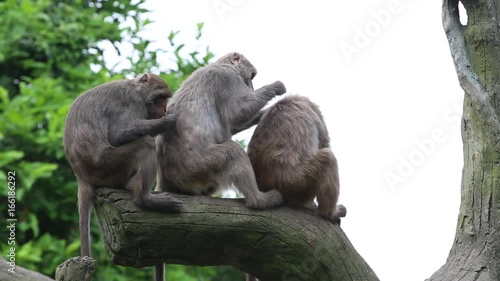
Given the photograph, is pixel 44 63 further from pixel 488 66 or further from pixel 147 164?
pixel 488 66

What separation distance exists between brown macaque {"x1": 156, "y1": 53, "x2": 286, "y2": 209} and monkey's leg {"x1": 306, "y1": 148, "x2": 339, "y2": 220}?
1.07ft

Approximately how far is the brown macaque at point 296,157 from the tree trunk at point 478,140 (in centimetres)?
106

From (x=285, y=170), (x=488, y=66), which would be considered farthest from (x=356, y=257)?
(x=488, y=66)

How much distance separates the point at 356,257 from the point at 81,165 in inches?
91.1

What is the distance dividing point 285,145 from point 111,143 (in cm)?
142

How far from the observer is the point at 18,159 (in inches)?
393

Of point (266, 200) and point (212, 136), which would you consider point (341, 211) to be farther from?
point (212, 136)

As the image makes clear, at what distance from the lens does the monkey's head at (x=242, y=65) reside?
7734 mm

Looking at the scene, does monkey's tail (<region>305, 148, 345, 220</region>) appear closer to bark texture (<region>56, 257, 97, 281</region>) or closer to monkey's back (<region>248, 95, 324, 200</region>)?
monkey's back (<region>248, 95, 324, 200</region>)

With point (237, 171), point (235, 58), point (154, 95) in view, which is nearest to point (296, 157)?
point (237, 171)

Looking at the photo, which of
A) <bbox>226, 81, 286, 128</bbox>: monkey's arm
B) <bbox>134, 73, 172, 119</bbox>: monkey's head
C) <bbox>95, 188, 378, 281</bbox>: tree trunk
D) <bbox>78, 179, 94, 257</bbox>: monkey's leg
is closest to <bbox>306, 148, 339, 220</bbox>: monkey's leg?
<bbox>95, 188, 378, 281</bbox>: tree trunk

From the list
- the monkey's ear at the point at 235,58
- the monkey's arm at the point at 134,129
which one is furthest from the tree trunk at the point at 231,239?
the monkey's ear at the point at 235,58

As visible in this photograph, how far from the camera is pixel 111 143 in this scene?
704 cm

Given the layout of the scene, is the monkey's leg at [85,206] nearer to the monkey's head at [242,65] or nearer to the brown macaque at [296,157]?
the brown macaque at [296,157]
